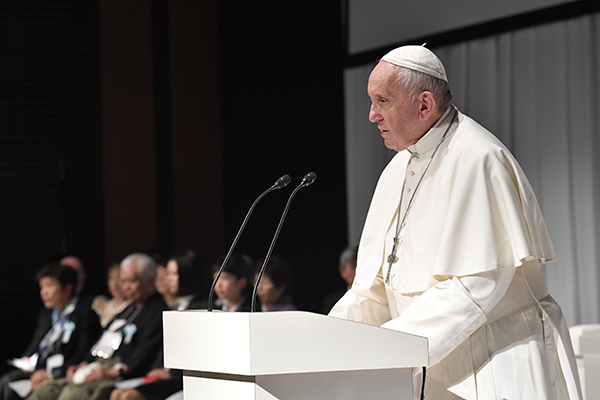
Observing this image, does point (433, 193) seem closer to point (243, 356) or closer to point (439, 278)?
point (439, 278)

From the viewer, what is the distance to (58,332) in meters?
6.05

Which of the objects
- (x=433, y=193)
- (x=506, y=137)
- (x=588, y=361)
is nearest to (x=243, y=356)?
(x=433, y=193)

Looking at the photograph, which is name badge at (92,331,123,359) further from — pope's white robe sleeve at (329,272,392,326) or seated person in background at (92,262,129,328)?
pope's white robe sleeve at (329,272,392,326)

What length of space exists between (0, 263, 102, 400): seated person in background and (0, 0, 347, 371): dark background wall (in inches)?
46.7

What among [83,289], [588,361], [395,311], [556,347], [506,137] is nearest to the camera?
[556,347]

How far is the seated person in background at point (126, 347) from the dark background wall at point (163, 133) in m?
1.83

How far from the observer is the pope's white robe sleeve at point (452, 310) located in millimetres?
1875

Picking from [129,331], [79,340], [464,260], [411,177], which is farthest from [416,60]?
[79,340]

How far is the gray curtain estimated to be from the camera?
5.44m

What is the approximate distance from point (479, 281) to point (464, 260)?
63 millimetres

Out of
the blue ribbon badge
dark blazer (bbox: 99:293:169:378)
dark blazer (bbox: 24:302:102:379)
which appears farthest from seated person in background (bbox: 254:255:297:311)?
dark blazer (bbox: 24:302:102:379)

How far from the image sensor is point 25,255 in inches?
290

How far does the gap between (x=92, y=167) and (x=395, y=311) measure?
5836 mm

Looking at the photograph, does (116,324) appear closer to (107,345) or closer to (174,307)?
(107,345)
